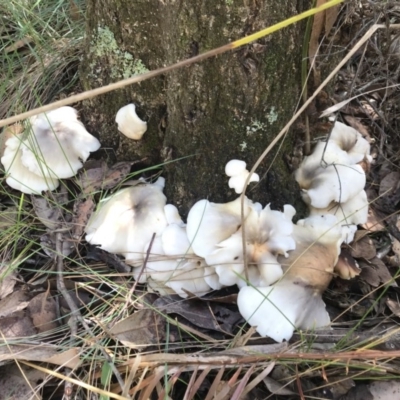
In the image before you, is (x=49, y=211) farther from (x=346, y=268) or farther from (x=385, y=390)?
(x=385, y=390)

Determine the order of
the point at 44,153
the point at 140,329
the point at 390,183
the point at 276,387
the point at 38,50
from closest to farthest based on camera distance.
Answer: the point at 276,387 → the point at 140,329 → the point at 44,153 → the point at 390,183 → the point at 38,50

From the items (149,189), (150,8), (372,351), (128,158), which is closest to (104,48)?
(150,8)

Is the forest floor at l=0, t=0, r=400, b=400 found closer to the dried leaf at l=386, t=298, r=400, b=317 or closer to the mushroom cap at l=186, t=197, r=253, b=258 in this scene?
the dried leaf at l=386, t=298, r=400, b=317

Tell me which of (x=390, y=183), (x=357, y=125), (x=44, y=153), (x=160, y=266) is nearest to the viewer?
(x=160, y=266)

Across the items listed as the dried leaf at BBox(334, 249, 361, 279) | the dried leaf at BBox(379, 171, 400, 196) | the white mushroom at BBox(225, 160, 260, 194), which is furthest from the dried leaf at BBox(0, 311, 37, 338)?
the dried leaf at BBox(379, 171, 400, 196)

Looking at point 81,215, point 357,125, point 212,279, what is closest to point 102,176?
point 81,215
